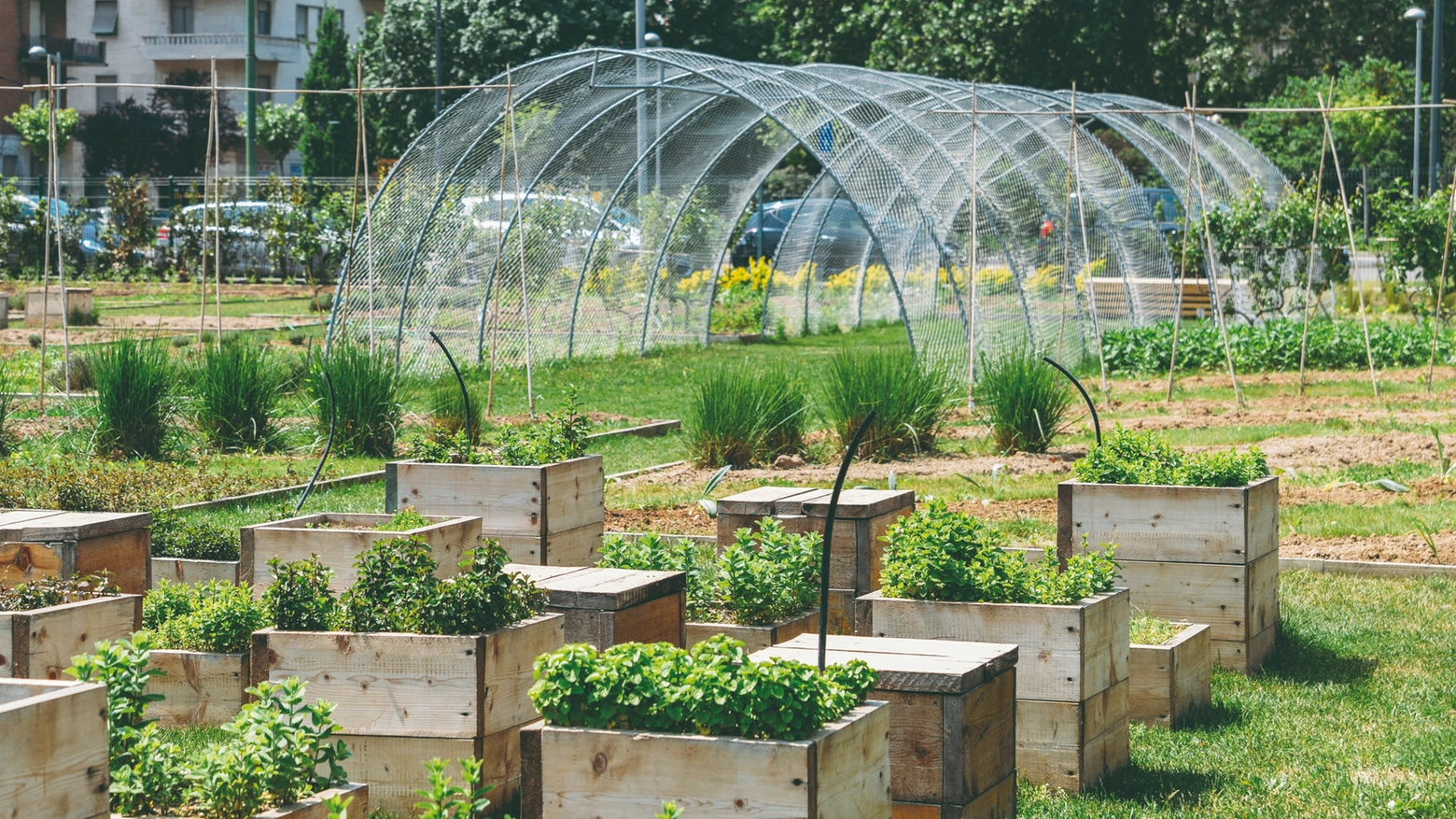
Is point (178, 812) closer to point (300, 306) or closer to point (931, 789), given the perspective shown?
point (931, 789)

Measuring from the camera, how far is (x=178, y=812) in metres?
3.49

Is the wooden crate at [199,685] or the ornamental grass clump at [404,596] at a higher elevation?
the ornamental grass clump at [404,596]

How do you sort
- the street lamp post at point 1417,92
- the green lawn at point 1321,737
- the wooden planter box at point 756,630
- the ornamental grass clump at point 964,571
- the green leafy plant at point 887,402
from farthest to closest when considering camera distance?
the street lamp post at point 1417,92 → the green leafy plant at point 887,402 → the wooden planter box at point 756,630 → the ornamental grass clump at point 964,571 → the green lawn at point 1321,737

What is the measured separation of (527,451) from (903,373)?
5.13 metres

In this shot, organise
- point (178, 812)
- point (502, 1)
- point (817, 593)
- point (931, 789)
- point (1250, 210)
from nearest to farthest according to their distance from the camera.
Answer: point (178, 812), point (931, 789), point (817, 593), point (1250, 210), point (502, 1)

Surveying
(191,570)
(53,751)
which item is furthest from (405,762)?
(191,570)

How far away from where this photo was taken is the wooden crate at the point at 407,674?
4.45 meters

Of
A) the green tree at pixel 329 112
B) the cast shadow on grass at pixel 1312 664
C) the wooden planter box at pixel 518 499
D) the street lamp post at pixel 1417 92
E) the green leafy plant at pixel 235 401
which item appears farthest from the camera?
the green tree at pixel 329 112

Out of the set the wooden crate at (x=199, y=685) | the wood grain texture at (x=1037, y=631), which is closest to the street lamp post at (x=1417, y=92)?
the wood grain texture at (x=1037, y=631)

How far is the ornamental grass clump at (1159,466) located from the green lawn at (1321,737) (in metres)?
0.79

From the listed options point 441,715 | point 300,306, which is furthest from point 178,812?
point 300,306

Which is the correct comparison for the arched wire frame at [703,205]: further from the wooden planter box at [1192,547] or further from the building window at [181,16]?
the building window at [181,16]

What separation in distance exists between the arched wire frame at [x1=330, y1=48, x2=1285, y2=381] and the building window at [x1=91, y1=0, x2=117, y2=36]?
154 feet

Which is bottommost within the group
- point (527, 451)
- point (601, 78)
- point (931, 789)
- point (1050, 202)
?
point (931, 789)
